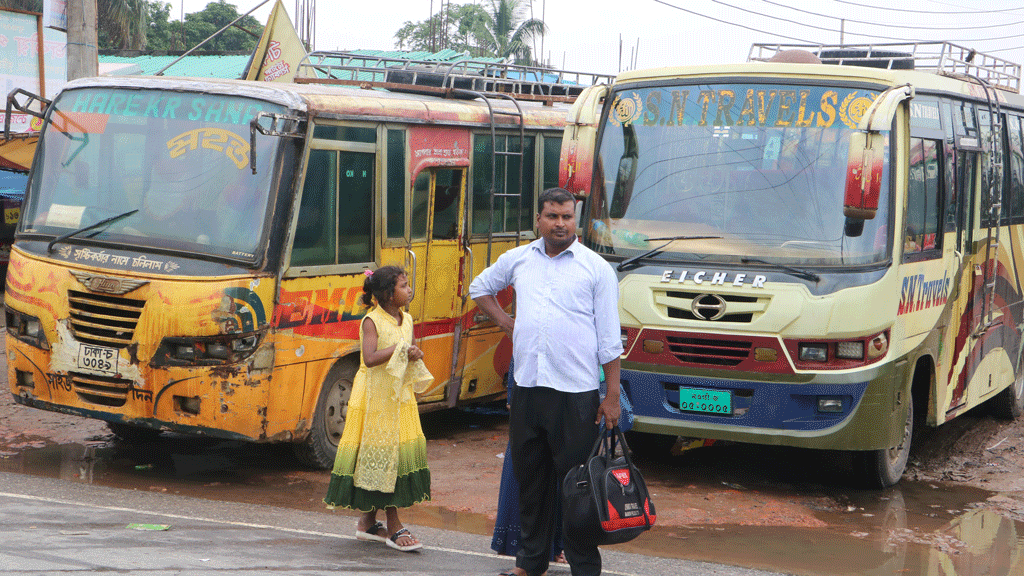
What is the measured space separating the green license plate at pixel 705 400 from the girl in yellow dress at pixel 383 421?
6.95ft

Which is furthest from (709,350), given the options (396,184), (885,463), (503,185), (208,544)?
(208,544)

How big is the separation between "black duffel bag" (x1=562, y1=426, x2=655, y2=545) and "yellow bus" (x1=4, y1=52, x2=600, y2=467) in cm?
277

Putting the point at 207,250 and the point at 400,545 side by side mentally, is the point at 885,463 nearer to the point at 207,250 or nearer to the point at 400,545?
the point at 400,545

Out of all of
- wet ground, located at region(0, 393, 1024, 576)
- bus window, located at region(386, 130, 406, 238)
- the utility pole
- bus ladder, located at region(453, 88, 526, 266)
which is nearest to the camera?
wet ground, located at region(0, 393, 1024, 576)

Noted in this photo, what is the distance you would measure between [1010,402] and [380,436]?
284 inches

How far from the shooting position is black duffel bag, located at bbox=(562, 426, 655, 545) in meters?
4.45

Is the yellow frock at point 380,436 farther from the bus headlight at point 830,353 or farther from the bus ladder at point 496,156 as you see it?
the bus ladder at point 496,156

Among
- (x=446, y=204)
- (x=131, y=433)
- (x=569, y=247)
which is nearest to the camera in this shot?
(x=569, y=247)

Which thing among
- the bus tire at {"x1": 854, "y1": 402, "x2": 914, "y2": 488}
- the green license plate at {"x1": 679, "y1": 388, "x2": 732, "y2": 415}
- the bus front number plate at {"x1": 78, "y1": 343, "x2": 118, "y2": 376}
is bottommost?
the bus tire at {"x1": 854, "y1": 402, "x2": 914, "y2": 488}

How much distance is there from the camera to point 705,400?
6770mm

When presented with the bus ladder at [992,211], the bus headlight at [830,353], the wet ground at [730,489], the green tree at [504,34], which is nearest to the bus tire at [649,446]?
the wet ground at [730,489]

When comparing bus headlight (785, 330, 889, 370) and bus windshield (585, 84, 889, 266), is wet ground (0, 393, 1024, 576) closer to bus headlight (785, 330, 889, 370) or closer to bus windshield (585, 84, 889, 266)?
bus headlight (785, 330, 889, 370)

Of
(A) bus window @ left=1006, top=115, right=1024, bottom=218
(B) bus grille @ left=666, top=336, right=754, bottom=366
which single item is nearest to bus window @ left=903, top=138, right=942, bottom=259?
(B) bus grille @ left=666, top=336, right=754, bottom=366

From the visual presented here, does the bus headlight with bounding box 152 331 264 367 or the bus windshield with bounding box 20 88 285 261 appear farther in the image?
the bus windshield with bounding box 20 88 285 261
